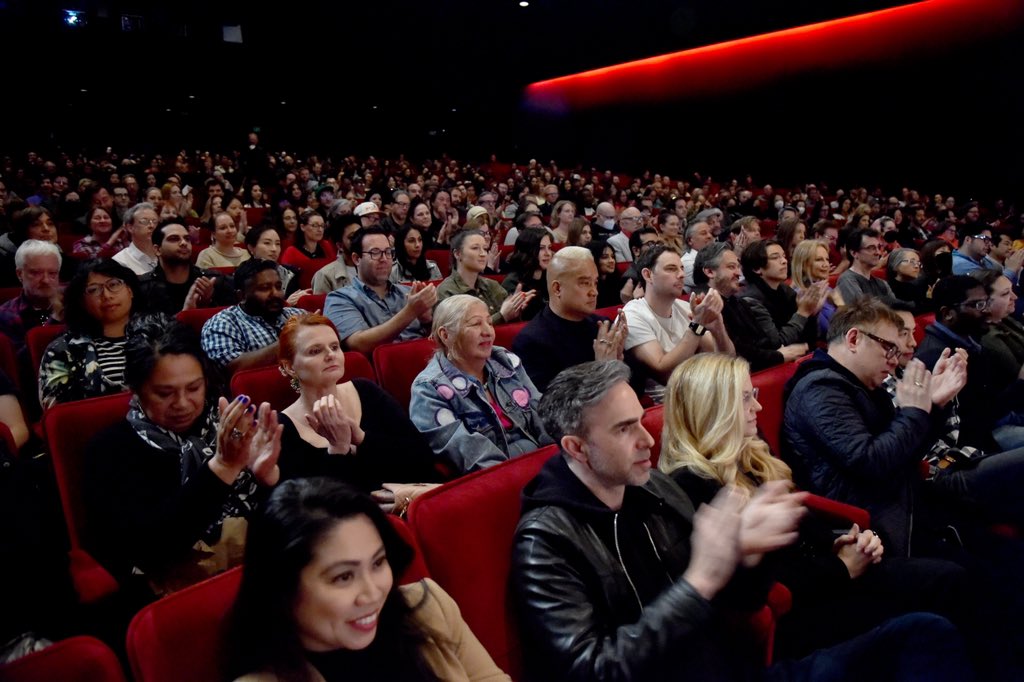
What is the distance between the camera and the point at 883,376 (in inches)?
80.7

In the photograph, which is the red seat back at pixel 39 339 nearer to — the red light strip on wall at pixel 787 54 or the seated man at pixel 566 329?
the seated man at pixel 566 329

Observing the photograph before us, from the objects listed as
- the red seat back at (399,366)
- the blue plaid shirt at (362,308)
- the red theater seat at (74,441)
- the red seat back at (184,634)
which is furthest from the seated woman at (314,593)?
the blue plaid shirt at (362,308)

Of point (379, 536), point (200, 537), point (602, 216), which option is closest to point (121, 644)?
point (200, 537)

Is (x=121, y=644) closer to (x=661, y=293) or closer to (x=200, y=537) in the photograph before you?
(x=200, y=537)

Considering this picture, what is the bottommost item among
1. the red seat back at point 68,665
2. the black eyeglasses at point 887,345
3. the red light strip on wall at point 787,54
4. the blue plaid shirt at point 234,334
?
the red seat back at point 68,665

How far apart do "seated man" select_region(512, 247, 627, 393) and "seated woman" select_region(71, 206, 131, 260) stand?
2.83 meters

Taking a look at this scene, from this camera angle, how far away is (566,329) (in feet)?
8.54

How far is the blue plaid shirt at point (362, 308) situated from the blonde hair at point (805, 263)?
2115 mm

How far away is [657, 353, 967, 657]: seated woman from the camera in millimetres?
1604

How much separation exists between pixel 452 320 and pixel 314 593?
47.1 inches

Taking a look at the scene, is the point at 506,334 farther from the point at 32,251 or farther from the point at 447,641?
the point at 32,251

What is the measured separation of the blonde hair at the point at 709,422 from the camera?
1.58 metres

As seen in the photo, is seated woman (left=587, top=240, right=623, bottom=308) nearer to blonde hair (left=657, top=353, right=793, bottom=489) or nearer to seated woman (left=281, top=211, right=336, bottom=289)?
seated woman (left=281, top=211, right=336, bottom=289)

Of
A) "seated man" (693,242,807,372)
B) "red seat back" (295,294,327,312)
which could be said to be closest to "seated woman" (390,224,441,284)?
"red seat back" (295,294,327,312)
